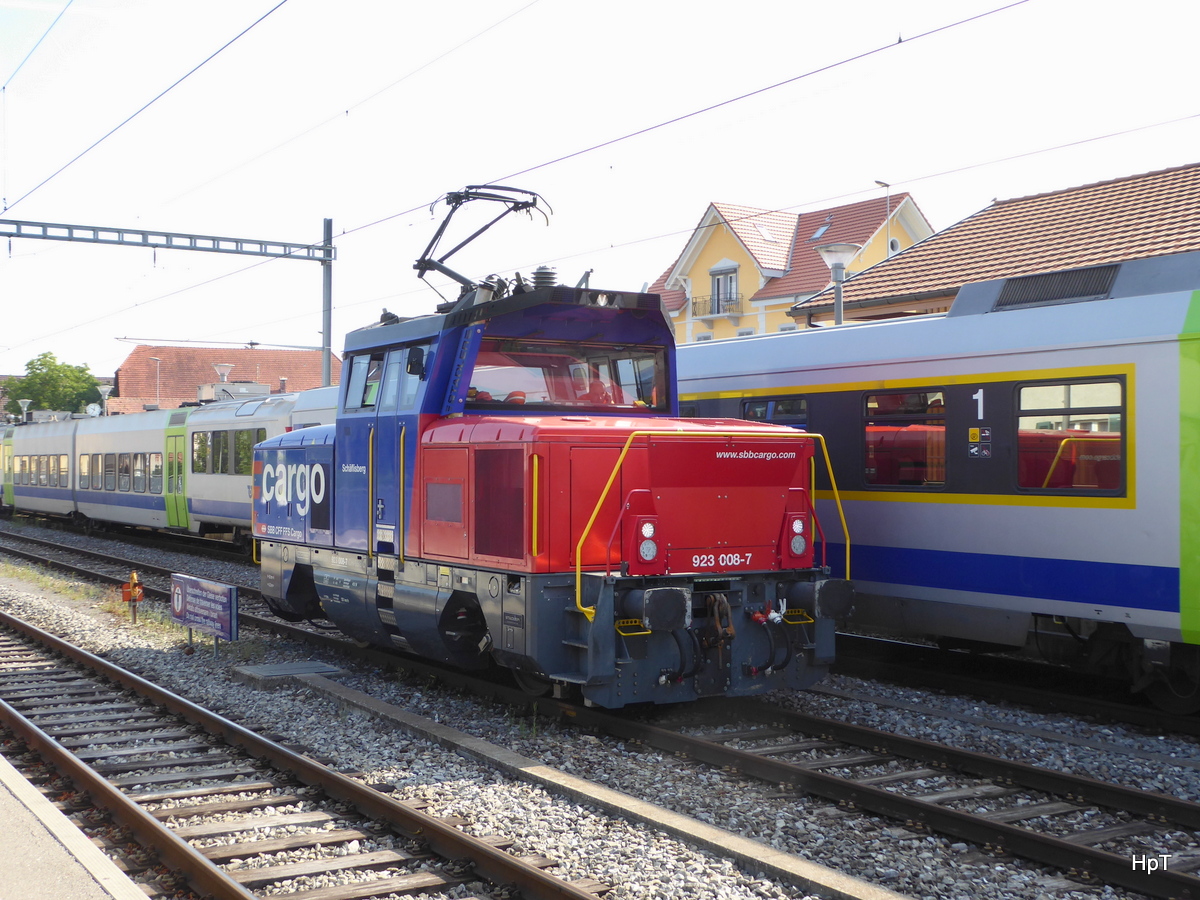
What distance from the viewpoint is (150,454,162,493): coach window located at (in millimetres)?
24906

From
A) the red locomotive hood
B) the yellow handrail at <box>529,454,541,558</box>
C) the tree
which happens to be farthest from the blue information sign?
the tree

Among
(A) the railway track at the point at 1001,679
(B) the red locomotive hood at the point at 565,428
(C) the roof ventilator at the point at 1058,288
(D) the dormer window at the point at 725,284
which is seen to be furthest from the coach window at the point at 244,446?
(D) the dormer window at the point at 725,284

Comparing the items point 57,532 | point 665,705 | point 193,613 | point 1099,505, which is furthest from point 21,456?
point 1099,505

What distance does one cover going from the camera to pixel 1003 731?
314 inches

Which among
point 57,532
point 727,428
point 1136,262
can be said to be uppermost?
point 1136,262

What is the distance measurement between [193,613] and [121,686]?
1692 mm

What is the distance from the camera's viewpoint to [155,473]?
25172 mm

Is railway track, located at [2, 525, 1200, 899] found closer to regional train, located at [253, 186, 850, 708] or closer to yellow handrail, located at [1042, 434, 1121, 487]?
regional train, located at [253, 186, 850, 708]

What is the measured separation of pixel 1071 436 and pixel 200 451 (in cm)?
1881

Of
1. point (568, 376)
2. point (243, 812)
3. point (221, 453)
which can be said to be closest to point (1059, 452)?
point (568, 376)

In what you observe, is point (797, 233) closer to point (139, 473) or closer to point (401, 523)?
point (139, 473)

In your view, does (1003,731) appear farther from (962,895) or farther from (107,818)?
(107,818)

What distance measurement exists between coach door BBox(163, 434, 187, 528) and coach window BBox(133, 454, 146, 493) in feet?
5.03

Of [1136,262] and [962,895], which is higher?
[1136,262]
